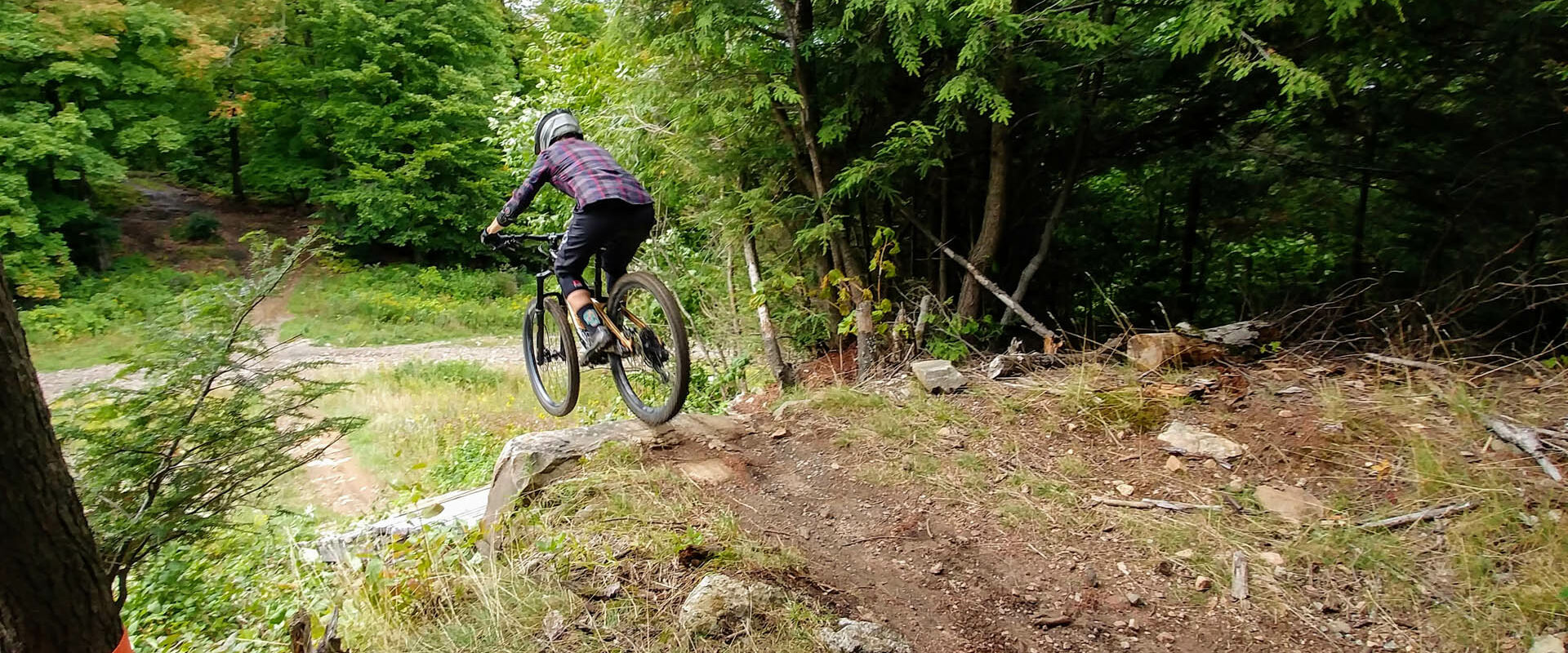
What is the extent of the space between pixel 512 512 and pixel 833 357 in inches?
129

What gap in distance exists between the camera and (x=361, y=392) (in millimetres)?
Result: 11578

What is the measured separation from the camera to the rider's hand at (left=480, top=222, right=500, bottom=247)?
14.7ft

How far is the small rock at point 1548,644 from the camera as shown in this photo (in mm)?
2260

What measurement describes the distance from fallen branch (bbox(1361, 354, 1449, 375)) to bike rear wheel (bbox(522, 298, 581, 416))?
181 inches

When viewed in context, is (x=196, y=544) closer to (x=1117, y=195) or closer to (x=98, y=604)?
(x=98, y=604)

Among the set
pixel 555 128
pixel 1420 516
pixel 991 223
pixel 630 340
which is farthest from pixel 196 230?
pixel 1420 516

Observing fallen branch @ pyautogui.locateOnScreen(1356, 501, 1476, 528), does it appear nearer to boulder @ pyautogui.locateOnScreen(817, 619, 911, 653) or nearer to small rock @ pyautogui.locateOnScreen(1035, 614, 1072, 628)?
small rock @ pyautogui.locateOnScreen(1035, 614, 1072, 628)

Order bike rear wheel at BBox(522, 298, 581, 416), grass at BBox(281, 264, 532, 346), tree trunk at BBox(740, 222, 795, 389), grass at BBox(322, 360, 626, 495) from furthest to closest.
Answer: grass at BBox(281, 264, 532, 346) → grass at BBox(322, 360, 626, 495) → tree trunk at BBox(740, 222, 795, 389) → bike rear wheel at BBox(522, 298, 581, 416)

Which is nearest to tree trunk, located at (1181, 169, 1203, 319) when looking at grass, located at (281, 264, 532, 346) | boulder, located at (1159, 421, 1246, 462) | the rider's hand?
boulder, located at (1159, 421, 1246, 462)

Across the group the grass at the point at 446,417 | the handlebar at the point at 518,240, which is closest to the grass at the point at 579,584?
the handlebar at the point at 518,240

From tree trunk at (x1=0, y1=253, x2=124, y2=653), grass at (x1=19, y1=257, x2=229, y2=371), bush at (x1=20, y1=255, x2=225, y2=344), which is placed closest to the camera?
tree trunk at (x1=0, y1=253, x2=124, y2=653)

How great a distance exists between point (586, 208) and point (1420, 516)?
3863 mm

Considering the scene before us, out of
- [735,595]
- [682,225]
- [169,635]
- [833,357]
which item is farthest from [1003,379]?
[169,635]

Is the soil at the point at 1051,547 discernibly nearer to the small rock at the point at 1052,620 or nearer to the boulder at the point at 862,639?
the small rock at the point at 1052,620
